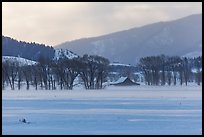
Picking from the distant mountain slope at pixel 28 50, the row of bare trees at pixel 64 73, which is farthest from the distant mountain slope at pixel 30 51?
the row of bare trees at pixel 64 73

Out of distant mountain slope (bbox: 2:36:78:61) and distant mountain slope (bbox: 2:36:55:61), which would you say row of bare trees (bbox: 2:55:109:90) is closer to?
distant mountain slope (bbox: 2:36:78:61)

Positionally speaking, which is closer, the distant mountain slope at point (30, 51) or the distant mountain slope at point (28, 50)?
the distant mountain slope at point (30, 51)

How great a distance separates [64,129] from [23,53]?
518 feet

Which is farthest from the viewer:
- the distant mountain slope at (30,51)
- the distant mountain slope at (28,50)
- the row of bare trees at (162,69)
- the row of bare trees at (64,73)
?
the distant mountain slope at (28,50)

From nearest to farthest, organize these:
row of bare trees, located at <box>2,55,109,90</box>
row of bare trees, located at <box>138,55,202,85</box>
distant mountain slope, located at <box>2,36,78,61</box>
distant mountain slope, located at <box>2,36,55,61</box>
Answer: row of bare trees, located at <box>2,55,109,90</box>
row of bare trees, located at <box>138,55,202,85</box>
distant mountain slope, located at <box>2,36,78,61</box>
distant mountain slope, located at <box>2,36,55,61</box>

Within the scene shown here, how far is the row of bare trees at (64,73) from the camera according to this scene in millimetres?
61719

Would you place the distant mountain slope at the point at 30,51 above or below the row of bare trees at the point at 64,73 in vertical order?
above

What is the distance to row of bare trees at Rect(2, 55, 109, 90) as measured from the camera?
61.7 metres

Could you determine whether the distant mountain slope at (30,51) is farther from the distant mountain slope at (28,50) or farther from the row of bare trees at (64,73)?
the row of bare trees at (64,73)

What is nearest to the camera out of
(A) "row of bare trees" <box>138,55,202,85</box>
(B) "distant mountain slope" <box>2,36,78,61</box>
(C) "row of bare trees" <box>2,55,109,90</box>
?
(C) "row of bare trees" <box>2,55,109,90</box>

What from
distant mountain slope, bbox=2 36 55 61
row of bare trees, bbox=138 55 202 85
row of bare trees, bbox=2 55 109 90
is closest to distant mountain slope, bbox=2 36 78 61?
distant mountain slope, bbox=2 36 55 61

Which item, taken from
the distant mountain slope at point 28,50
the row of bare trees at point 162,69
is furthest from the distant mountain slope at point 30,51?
the row of bare trees at point 162,69

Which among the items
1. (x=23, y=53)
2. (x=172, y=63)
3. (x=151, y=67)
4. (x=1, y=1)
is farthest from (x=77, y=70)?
(x=23, y=53)

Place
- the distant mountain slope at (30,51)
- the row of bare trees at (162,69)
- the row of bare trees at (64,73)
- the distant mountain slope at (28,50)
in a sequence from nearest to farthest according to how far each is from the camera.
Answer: the row of bare trees at (64,73), the row of bare trees at (162,69), the distant mountain slope at (30,51), the distant mountain slope at (28,50)
